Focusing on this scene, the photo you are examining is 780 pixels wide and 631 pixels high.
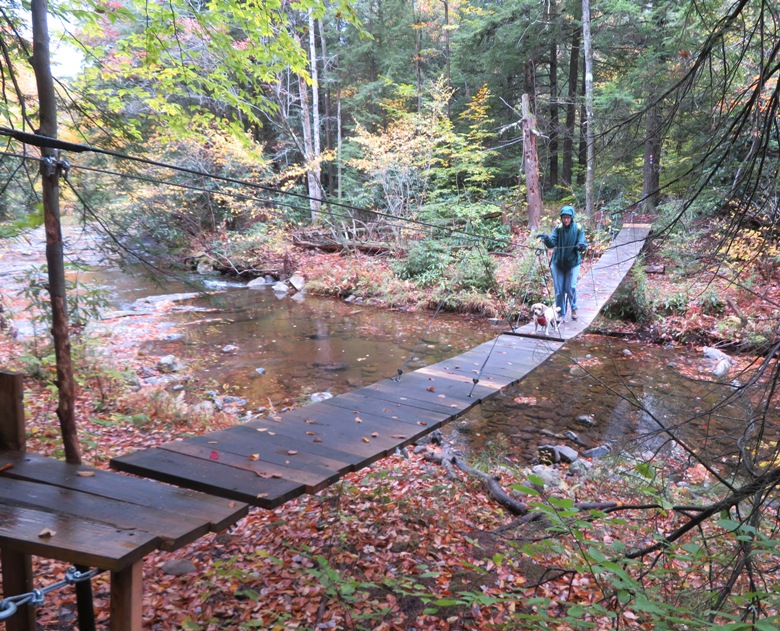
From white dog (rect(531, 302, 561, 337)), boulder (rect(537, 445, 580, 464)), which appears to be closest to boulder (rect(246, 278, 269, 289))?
white dog (rect(531, 302, 561, 337))

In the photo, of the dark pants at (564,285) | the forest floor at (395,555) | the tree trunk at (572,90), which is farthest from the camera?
the tree trunk at (572,90)

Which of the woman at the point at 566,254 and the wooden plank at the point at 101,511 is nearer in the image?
the wooden plank at the point at 101,511

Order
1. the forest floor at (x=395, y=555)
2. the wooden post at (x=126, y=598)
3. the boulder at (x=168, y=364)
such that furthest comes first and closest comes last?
1. the boulder at (x=168, y=364)
2. the forest floor at (x=395, y=555)
3. the wooden post at (x=126, y=598)

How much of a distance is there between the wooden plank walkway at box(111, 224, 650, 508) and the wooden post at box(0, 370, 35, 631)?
46 centimetres

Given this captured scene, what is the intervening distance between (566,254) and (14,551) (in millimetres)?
5764

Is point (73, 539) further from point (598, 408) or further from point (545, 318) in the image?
point (598, 408)

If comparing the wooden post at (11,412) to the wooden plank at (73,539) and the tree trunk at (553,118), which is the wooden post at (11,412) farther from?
the tree trunk at (553,118)

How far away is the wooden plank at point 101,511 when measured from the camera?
1710mm

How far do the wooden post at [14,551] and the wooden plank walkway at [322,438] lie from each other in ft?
1.50

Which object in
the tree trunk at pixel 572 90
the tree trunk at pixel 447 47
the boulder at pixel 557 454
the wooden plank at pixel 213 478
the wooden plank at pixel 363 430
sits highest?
the tree trunk at pixel 447 47

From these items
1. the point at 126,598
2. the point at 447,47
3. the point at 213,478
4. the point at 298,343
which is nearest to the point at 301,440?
the point at 213,478

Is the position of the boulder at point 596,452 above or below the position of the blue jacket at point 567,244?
below

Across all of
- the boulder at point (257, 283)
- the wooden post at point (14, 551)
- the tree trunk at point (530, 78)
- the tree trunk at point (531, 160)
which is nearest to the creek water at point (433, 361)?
the wooden post at point (14, 551)

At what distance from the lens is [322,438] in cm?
293
